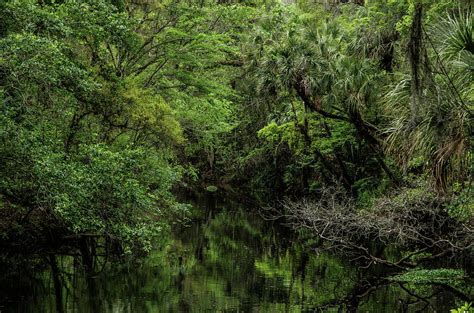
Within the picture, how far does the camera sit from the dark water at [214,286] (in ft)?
46.5

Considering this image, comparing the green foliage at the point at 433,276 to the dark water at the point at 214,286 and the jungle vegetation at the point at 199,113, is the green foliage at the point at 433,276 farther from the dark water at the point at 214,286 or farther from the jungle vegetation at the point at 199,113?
the jungle vegetation at the point at 199,113

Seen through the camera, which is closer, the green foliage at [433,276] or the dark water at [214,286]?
the dark water at [214,286]

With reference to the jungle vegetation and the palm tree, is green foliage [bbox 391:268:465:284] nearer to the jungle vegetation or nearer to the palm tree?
the jungle vegetation

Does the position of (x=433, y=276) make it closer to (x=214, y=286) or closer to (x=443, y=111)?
(x=214, y=286)

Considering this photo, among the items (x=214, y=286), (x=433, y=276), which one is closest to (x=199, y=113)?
(x=214, y=286)

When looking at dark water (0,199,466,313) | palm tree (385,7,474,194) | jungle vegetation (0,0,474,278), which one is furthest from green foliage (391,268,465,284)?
palm tree (385,7,474,194)

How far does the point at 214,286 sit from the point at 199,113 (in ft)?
28.8

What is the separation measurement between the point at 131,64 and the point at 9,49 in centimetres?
912

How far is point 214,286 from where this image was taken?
644 inches

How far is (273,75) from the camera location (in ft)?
82.6

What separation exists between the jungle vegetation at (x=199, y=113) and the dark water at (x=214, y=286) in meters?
0.92

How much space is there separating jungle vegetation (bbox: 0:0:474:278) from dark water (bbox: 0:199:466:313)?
3.02 feet

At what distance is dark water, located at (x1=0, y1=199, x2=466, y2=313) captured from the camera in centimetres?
1419

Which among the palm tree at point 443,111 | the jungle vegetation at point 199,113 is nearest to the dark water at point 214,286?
the jungle vegetation at point 199,113
